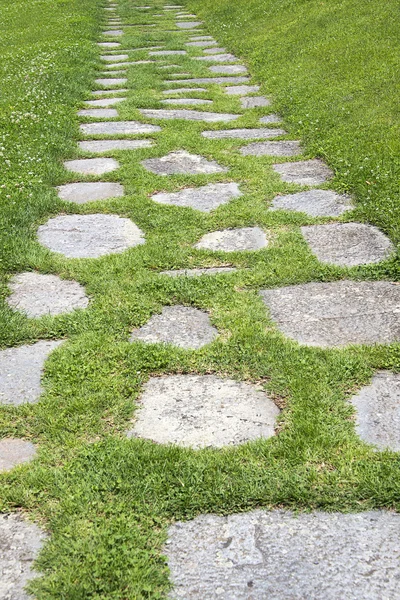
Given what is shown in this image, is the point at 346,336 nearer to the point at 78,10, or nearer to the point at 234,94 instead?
the point at 234,94

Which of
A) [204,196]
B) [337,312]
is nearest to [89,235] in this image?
[204,196]

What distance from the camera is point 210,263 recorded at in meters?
4.13

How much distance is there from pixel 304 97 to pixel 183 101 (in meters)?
1.47

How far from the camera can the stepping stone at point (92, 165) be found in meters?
5.85

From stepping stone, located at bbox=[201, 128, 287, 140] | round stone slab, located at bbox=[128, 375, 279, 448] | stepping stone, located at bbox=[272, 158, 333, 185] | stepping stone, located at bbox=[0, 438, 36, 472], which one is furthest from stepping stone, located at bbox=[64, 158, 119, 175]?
stepping stone, located at bbox=[0, 438, 36, 472]

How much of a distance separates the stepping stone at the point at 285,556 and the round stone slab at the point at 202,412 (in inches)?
16.7

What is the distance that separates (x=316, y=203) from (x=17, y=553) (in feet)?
11.6

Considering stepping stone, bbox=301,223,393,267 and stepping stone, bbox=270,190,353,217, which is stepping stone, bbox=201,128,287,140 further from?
stepping stone, bbox=301,223,393,267

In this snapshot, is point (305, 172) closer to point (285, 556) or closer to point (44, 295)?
point (44, 295)

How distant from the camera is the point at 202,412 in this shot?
2.80 meters

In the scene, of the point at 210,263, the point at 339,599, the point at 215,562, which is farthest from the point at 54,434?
the point at 210,263

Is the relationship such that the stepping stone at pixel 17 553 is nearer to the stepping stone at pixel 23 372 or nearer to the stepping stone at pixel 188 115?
the stepping stone at pixel 23 372

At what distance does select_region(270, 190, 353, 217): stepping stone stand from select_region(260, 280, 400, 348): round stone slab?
3.70ft

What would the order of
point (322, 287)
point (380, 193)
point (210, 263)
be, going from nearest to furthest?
point (322, 287) → point (210, 263) → point (380, 193)
